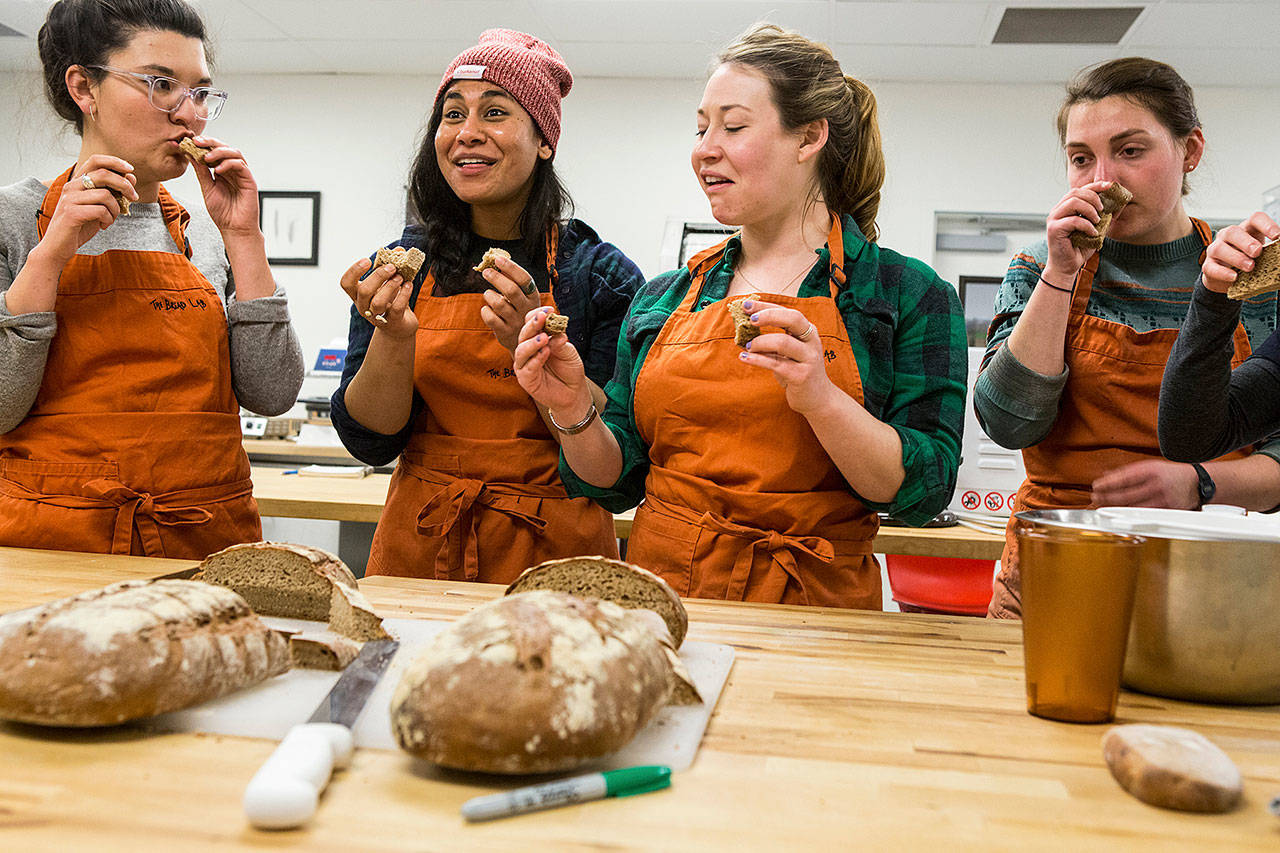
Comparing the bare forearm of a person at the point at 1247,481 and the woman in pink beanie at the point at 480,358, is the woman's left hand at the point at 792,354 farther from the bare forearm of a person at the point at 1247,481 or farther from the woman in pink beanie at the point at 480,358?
the bare forearm of a person at the point at 1247,481

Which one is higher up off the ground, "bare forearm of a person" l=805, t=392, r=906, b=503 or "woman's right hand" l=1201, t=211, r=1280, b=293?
"woman's right hand" l=1201, t=211, r=1280, b=293

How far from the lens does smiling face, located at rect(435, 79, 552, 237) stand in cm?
182

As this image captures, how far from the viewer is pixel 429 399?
1883 millimetres

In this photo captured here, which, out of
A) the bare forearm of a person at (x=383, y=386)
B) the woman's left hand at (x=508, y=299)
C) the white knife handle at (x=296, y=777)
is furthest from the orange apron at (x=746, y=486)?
the white knife handle at (x=296, y=777)

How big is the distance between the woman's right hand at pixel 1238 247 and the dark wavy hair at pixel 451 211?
116 cm

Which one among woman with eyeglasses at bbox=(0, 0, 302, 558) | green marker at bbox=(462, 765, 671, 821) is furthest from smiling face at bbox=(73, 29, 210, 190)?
green marker at bbox=(462, 765, 671, 821)

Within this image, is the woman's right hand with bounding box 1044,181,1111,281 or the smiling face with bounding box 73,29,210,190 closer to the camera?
the woman's right hand with bounding box 1044,181,1111,281

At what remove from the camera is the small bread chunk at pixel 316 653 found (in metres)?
0.97

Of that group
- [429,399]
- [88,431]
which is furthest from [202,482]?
[429,399]

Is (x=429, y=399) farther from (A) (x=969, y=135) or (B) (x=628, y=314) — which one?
(A) (x=969, y=135)

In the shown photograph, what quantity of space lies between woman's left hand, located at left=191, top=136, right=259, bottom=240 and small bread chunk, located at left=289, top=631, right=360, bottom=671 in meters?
1.13

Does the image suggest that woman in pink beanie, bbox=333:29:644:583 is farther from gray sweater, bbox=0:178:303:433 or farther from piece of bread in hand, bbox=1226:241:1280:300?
piece of bread in hand, bbox=1226:241:1280:300

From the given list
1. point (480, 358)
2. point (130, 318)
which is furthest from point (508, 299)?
point (130, 318)

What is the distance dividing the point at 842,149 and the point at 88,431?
1385 millimetres
